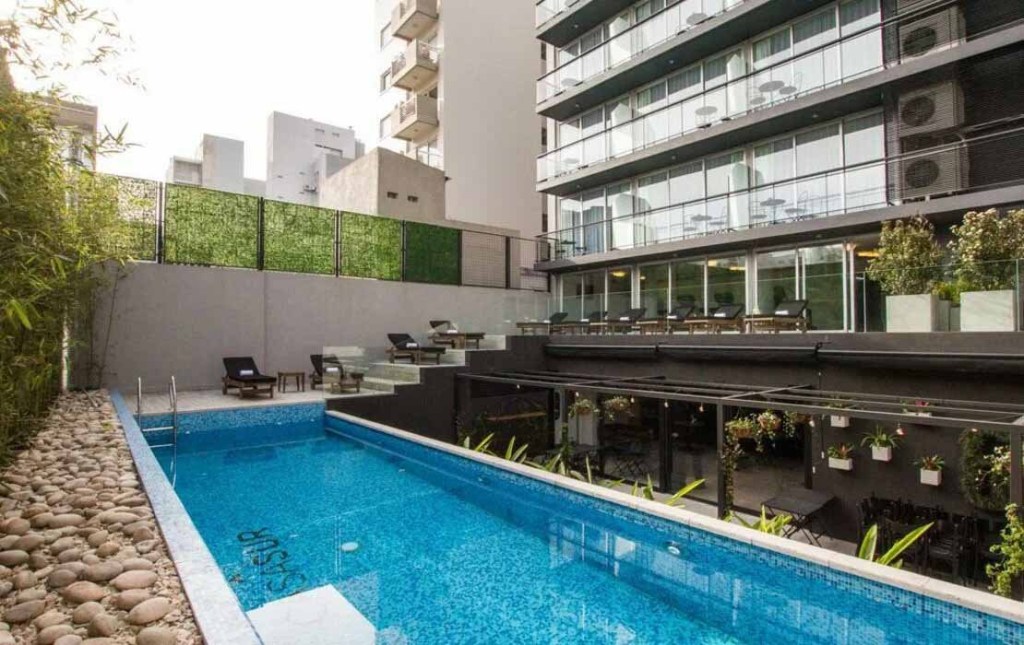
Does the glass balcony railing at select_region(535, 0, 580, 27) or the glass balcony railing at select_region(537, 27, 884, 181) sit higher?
the glass balcony railing at select_region(535, 0, 580, 27)

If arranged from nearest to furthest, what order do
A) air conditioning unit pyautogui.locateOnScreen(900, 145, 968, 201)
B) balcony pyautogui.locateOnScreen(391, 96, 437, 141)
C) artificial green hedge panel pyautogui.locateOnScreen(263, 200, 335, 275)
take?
1. air conditioning unit pyautogui.locateOnScreen(900, 145, 968, 201)
2. artificial green hedge panel pyautogui.locateOnScreen(263, 200, 335, 275)
3. balcony pyautogui.locateOnScreen(391, 96, 437, 141)

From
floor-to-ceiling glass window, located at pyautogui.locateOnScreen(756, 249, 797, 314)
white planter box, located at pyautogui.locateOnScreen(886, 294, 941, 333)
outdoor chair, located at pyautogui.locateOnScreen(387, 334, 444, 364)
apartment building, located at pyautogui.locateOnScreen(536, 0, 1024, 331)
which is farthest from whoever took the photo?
floor-to-ceiling glass window, located at pyautogui.locateOnScreen(756, 249, 797, 314)

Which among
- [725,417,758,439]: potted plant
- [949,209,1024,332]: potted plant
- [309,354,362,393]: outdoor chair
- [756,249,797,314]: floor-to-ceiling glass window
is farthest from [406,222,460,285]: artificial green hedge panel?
[949,209,1024,332]: potted plant

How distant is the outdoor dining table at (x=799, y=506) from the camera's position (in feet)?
20.3

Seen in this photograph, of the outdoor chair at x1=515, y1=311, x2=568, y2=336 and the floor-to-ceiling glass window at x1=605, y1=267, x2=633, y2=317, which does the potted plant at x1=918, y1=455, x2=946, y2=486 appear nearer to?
the floor-to-ceiling glass window at x1=605, y1=267, x2=633, y2=317

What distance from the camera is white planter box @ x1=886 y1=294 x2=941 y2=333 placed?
303 inches

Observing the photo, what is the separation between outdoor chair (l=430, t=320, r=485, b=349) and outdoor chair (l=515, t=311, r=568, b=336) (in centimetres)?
136

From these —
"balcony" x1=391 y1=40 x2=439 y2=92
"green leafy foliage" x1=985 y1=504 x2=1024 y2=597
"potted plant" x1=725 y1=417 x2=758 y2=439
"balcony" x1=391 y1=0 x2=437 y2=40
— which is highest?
"balcony" x1=391 y1=0 x2=437 y2=40

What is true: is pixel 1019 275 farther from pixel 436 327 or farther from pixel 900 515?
pixel 436 327

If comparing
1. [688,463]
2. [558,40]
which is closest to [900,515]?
[688,463]

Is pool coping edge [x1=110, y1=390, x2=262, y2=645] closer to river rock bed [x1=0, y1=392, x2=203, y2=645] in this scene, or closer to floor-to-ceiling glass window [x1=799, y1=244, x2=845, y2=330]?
river rock bed [x1=0, y1=392, x2=203, y2=645]

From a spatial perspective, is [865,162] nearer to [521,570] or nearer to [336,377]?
[521,570]

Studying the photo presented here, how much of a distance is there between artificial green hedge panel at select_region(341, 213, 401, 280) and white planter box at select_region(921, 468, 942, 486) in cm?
1155

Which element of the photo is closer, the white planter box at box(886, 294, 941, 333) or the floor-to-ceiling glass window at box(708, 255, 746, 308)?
the white planter box at box(886, 294, 941, 333)
